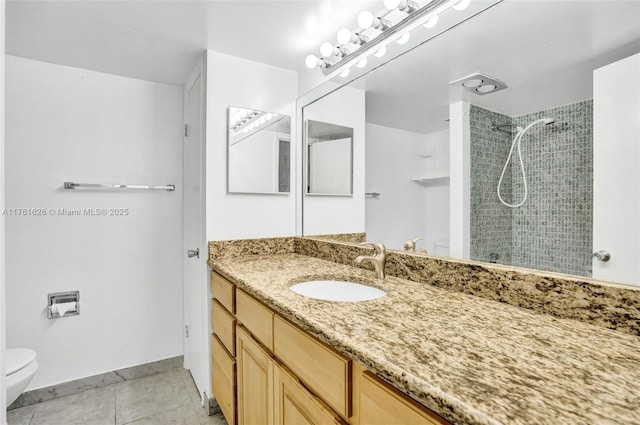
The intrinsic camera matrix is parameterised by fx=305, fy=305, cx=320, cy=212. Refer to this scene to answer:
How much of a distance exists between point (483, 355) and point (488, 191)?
0.59 meters

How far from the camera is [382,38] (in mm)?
1388

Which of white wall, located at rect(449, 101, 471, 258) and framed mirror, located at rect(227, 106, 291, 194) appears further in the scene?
framed mirror, located at rect(227, 106, 291, 194)

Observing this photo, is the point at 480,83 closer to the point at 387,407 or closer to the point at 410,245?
the point at 410,245

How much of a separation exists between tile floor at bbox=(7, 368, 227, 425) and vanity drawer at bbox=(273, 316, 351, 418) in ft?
3.65

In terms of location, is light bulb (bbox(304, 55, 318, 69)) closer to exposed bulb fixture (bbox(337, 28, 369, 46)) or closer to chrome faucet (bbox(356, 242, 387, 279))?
exposed bulb fixture (bbox(337, 28, 369, 46))

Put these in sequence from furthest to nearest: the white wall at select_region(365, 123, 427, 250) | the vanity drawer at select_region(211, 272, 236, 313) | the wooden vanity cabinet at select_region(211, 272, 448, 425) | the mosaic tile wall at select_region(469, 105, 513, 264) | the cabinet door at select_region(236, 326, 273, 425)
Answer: the vanity drawer at select_region(211, 272, 236, 313) → the white wall at select_region(365, 123, 427, 250) → the cabinet door at select_region(236, 326, 273, 425) → the mosaic tile wall at select_region(469, 105, 513, 264) → the wooden vanity cabinet at select_region(211, 272, 448, 425)

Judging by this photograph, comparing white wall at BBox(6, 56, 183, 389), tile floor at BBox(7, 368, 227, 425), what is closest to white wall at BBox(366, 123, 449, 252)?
tile floor at BBox(7, 368, 227, 425)

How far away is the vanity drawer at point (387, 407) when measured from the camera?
0.50m

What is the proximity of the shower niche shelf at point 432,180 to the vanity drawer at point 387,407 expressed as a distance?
0.80m

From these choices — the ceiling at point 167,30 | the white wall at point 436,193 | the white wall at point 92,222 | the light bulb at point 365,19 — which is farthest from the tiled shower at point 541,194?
the white wall at point 92,222

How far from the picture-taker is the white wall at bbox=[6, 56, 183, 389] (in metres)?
1.83

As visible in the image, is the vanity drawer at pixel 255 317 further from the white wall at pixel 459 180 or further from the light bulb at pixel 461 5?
the light bulb at pixel 461 5

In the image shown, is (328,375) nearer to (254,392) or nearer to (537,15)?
(254,392)

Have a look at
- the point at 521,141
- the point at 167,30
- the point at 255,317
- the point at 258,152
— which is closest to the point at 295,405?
the point at 255,317
